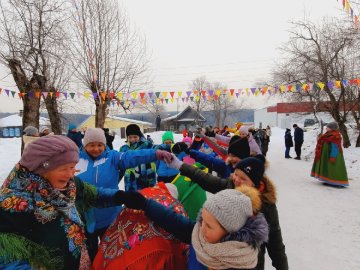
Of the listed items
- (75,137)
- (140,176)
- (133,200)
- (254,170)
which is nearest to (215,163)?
(254,170)

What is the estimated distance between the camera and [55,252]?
1.53 metres

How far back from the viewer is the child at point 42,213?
4.65 ft

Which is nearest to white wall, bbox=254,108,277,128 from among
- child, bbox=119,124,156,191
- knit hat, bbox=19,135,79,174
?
child, bbox=119,124,156,191

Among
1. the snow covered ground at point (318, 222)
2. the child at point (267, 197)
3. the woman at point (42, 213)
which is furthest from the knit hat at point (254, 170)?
the snow covered ground at point (318, 222)

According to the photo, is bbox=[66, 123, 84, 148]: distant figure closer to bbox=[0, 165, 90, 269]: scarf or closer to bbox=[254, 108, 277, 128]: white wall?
bbox=[0, 165, 90, 269]: scarf

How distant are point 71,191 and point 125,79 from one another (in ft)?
47.1

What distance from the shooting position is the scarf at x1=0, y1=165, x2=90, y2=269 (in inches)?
56.8

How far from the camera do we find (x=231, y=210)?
4.80 feet

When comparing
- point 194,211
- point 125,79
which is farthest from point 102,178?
point 125,79

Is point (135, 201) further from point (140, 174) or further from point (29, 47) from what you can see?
point (29, 47)

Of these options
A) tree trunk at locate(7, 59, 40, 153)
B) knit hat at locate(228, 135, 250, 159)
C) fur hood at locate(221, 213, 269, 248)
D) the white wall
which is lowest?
the white wall

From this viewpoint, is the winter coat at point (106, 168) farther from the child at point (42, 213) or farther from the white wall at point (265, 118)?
the white wall at point (265, 118)

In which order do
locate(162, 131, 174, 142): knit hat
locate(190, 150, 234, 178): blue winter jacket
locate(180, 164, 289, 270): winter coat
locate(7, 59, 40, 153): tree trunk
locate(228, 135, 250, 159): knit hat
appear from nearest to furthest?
locate(180, 164, 289, 270): winter coat → locate(228, 135, 250, 159): knit hat → locate(190, 150, 234, 178): blue winter jacket → locate(162, 131, 174, 142): knit hat → locate(7, 59, 40, 153): tree trunk

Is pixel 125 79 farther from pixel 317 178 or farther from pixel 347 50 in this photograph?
pixel 347 50
